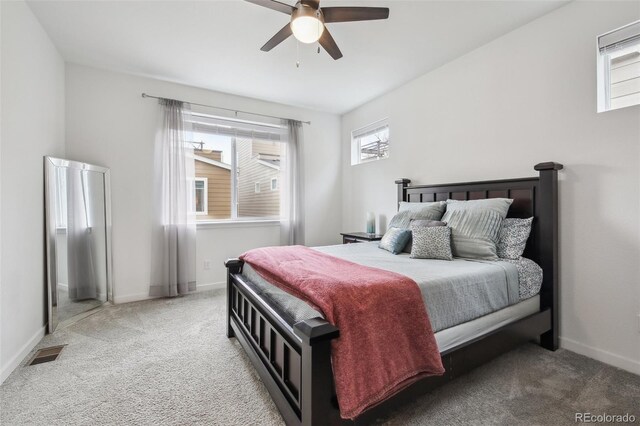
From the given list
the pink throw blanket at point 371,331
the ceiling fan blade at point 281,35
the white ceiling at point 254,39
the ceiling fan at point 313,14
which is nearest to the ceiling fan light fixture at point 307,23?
the ceiling fan at point 313,14

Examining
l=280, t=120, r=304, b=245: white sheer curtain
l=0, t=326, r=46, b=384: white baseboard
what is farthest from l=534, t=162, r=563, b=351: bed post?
l=0, t=326, r=46, b=384: white baseboard

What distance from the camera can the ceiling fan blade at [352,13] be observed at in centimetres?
177

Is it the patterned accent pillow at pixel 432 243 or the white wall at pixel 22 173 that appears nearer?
the white wall at pixel 22 173

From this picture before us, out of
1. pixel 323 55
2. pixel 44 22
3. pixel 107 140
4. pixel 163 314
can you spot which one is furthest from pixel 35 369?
pixel 323 55

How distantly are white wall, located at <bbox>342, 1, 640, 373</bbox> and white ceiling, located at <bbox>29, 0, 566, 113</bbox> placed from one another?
0.29m

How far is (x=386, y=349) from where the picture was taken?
1.30m

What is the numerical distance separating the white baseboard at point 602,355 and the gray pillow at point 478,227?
0.90 m

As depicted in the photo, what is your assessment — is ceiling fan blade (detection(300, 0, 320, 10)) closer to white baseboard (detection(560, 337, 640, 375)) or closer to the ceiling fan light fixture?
the ceiling fan light fixture

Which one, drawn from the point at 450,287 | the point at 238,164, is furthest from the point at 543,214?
the point at 238,164

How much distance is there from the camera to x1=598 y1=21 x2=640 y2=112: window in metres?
1.95

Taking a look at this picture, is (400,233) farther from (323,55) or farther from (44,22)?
(44,22)

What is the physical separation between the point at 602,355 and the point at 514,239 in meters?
0.97

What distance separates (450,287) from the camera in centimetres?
164

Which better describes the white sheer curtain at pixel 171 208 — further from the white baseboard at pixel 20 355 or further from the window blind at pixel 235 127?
the white baseboard at pixel 20 355
